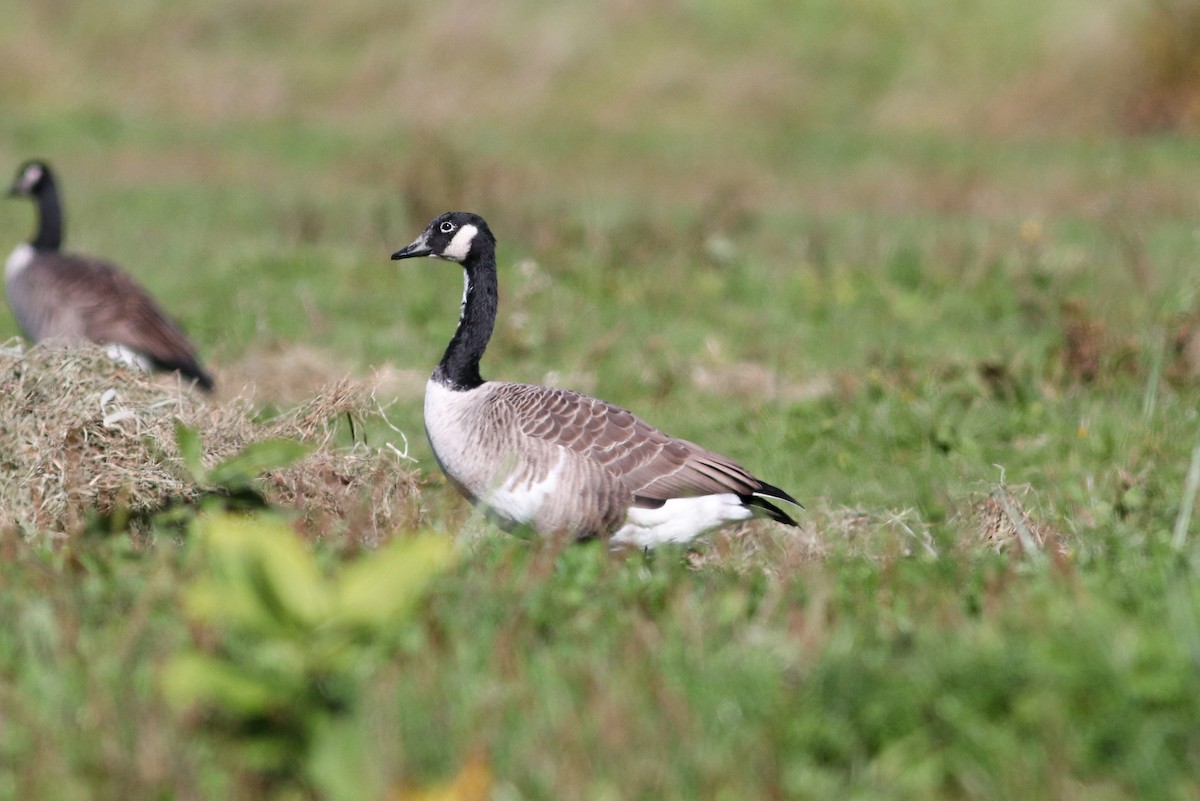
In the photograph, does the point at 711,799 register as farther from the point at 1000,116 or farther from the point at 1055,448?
the point at 1000,116

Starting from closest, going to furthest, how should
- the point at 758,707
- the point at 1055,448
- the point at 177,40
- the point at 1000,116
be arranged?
the point at 758,707 → the point at 1055,448 → the point at 1000,116 → the point at 177,40

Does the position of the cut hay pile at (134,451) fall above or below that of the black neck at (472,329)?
below

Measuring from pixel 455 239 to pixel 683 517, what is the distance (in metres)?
1.79

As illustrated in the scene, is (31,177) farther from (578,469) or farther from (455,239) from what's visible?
(578,469)

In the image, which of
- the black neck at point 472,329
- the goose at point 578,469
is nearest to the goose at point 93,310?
the black neck at point 472,329

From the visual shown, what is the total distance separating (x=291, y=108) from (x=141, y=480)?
1854cm

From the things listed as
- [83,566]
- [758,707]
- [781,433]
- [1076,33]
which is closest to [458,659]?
[758,707]

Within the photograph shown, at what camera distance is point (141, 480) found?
604 centimetres

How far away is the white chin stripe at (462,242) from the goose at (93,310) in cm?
279

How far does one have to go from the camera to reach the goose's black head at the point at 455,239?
703 cm

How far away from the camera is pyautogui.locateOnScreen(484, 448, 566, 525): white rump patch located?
6145 mm

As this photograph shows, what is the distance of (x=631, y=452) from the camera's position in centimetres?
636

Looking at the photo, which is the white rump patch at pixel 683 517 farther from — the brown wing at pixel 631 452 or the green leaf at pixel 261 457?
the green leaf at pixel 261 457

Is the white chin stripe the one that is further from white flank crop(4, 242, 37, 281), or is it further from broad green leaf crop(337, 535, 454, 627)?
white flank crop(4, 242, 37, 281)
